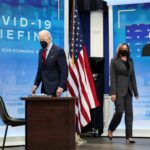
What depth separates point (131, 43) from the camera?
773 centimetres

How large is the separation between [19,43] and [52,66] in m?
1.36

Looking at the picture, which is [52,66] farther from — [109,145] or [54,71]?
[109,145]

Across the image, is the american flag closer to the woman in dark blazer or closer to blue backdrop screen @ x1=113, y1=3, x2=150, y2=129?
the woman in dark blazer

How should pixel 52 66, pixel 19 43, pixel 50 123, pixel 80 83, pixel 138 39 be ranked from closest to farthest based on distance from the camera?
pixel 50 123
pixel 52 66
pixel 80 83
pixel 19 43
pixel 138 39

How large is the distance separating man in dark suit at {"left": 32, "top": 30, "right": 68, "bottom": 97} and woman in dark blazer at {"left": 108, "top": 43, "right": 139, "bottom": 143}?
1568 millimetres

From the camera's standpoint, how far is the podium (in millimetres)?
4559

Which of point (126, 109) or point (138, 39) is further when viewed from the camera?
point (138, 39)

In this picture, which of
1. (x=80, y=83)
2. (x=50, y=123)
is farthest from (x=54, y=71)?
(x=80, y=83)

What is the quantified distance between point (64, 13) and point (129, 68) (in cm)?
142

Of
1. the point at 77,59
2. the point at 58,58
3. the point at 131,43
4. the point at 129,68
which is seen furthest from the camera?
the point at 131,43

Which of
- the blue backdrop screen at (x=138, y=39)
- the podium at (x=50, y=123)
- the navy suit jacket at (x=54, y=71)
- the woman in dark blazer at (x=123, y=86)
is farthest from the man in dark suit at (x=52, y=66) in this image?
the blue backdrop screen at (x=138, y=39)

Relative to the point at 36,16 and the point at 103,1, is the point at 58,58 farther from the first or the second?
the point at 103,1

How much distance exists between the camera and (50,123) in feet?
15.1

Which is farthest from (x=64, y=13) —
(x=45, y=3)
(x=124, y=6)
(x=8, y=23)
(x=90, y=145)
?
(x=90, y=145)
